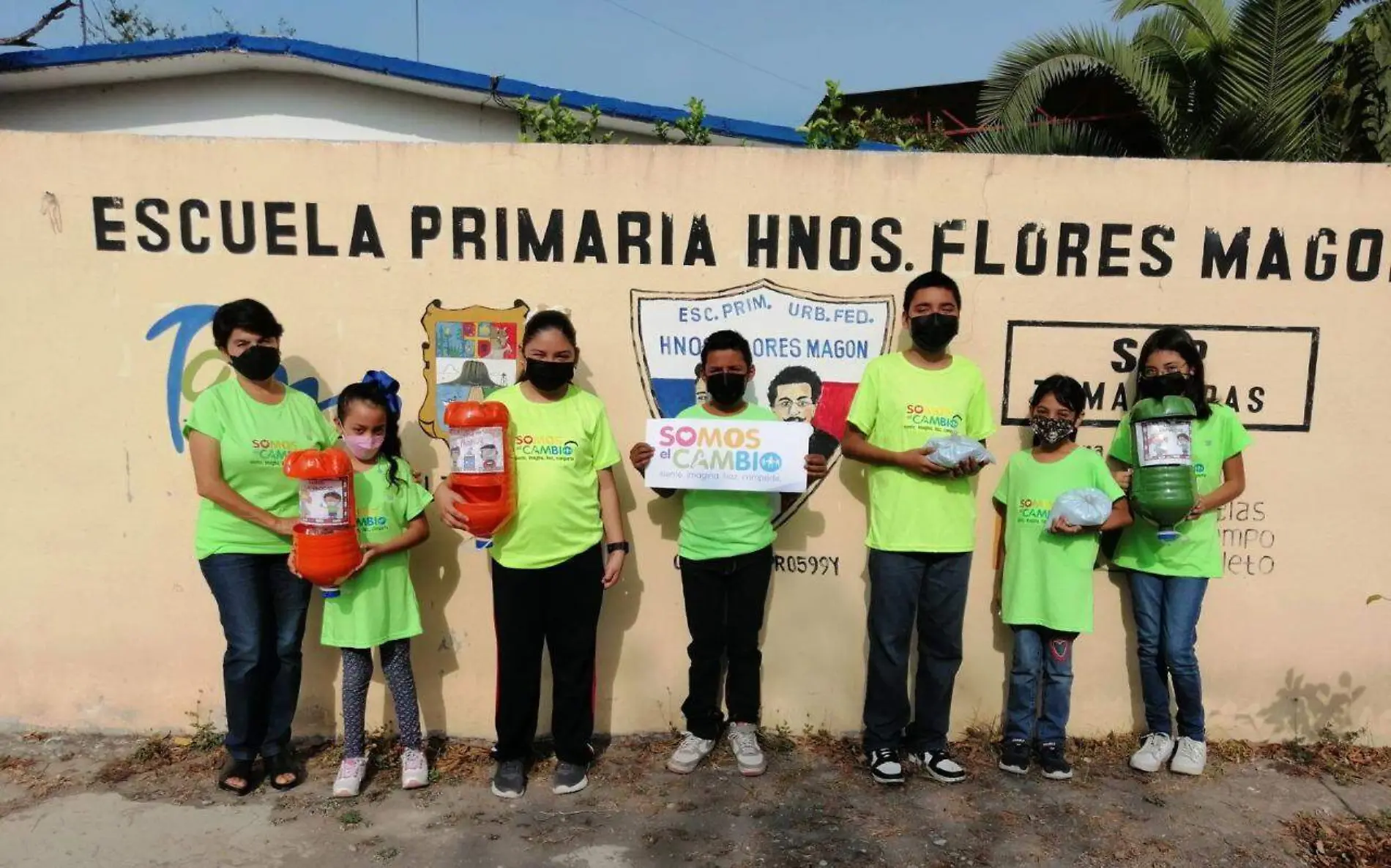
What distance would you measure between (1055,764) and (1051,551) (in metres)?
0.91

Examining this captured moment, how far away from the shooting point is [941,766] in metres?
3.35

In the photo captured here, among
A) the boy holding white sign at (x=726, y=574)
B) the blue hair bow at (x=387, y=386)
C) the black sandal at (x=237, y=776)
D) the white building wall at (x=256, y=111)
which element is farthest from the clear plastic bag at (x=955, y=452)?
the white building wall at (x=256, y=111)

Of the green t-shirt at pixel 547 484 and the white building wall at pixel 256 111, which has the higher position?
the white building wall at pixel 256 111

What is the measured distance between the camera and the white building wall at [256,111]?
23.7 ft

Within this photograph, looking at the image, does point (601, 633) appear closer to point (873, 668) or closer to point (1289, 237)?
point (873, 668)

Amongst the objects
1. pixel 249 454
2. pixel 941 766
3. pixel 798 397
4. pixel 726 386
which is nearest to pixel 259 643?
pixel 249 454

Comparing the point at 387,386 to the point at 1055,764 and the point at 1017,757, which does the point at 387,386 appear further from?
the point at 1055,764

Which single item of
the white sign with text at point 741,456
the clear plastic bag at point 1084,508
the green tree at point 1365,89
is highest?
the green tree at point 1365,89

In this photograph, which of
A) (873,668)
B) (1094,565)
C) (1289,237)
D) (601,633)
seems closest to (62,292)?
(601,633)

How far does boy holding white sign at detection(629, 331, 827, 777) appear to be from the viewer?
127 inches

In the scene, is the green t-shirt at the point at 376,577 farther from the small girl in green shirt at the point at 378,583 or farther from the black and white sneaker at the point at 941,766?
the black and white sneaker at the point at 941,766

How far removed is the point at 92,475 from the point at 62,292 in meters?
0.79

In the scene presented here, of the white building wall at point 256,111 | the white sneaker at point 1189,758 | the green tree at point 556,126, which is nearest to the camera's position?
the white sneaker at point 1189,758

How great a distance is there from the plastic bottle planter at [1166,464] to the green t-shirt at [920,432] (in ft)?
1.96
